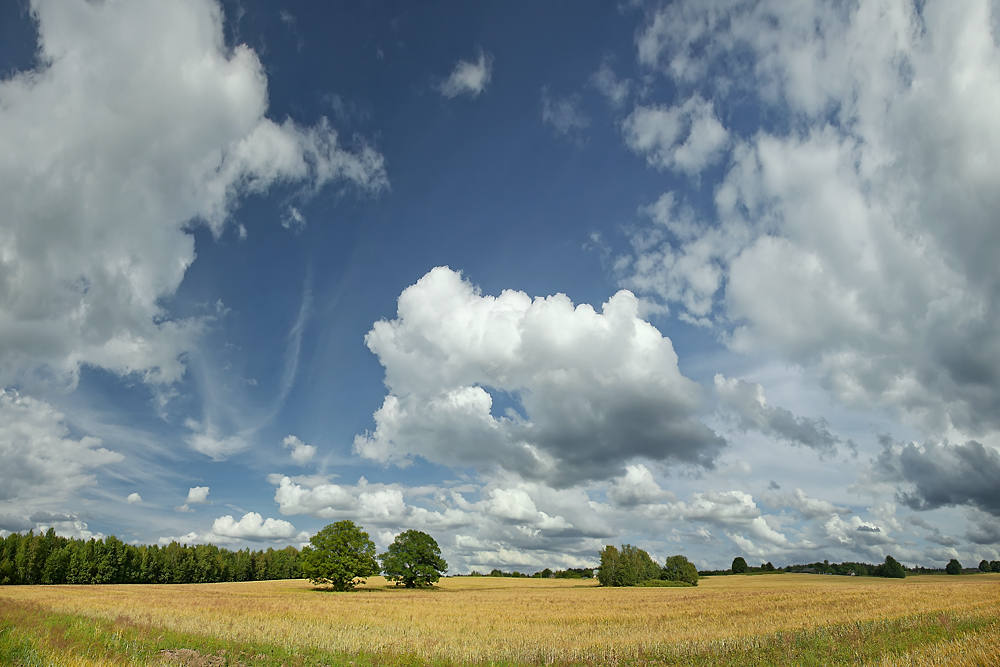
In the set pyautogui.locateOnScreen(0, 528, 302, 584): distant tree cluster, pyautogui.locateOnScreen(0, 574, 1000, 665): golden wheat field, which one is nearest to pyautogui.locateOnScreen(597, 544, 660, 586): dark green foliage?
pyautogui.locateOnScreen(0, 574, 1000, 665): golden wheat field

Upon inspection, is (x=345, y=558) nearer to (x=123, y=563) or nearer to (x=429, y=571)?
(x=429, y=571)

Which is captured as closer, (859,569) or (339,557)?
(339,557)

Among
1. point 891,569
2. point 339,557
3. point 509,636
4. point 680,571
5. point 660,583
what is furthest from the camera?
point 891,569

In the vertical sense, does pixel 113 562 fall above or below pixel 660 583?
above

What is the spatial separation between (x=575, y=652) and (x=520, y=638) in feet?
15.1

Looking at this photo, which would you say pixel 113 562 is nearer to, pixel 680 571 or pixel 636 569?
pixel 636 569

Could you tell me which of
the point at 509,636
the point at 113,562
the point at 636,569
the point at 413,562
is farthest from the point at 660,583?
the point at 113,562

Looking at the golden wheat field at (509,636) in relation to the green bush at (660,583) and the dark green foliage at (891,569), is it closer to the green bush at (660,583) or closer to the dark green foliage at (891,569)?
the green bush at (660,583)

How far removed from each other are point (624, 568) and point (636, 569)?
3074 millimetres

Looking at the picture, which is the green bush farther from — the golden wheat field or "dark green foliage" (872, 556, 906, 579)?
the golden wheat field

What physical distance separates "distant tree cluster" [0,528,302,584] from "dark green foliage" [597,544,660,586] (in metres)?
97.7

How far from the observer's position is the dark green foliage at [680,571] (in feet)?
421

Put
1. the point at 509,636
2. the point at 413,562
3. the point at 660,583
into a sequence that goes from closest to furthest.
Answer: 1. the point at 509,636
2. the point at 413,562
3. the point at 660,583

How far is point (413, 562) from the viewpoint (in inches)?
4154
